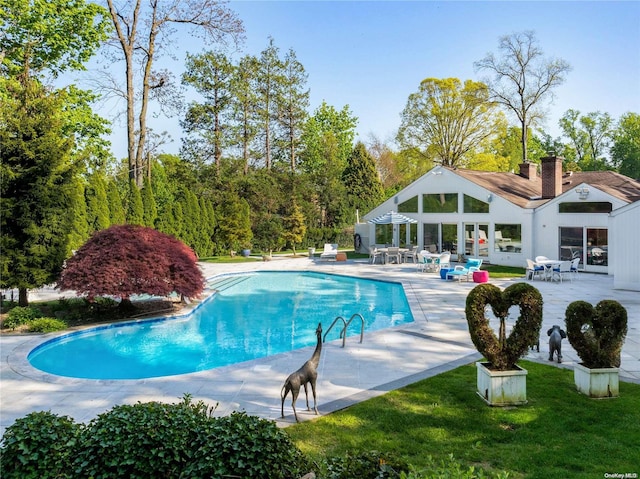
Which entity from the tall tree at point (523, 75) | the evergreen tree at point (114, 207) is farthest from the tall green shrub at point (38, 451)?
the tall tree at point (523, 75)

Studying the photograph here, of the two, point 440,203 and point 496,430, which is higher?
point 440,203

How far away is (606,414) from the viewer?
19.3ft

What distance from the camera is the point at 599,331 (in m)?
6.58

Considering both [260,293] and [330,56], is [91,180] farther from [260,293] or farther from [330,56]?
[330,56]

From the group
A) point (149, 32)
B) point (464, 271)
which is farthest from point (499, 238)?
point (149, 32)

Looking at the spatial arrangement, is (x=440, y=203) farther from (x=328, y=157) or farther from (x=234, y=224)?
(x=328, y=157)

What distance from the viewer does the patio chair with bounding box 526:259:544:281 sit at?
18328 millimetres

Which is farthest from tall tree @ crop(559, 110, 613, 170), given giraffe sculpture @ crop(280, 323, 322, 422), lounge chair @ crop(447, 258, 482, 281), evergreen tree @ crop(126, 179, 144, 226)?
giraffe sculpture @ crop(280, 323, 322, 422)

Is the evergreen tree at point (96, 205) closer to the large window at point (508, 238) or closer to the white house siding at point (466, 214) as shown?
the white house siding at point (466, 214)

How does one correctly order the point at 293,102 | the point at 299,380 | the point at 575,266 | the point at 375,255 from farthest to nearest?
the point at 293,102, the point at 375,255, the point at 575,266, the point at 299,380

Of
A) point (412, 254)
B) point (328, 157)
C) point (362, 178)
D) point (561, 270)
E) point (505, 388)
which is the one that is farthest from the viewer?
point (328, 157)

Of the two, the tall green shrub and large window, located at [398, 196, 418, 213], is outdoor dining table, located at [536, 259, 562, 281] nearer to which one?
large window, located at [398, 196, 418, 213]

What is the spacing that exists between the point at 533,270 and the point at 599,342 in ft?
41.5

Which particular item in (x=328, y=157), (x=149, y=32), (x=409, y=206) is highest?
(x=149, y=32)
